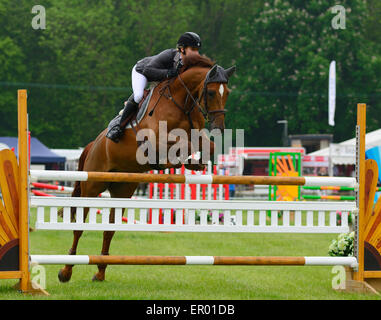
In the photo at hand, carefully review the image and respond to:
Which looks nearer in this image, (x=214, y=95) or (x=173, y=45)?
(x=214, y=95)

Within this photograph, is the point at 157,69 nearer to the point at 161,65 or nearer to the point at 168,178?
the point at 161,65

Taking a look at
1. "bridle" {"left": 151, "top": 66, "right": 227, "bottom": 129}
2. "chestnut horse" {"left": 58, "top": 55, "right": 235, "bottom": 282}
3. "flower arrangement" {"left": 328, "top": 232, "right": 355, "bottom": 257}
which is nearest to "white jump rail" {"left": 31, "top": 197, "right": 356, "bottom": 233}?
"chestnut horse" {"left": 58, "top": 55, "right": 235, "bottom": 282}

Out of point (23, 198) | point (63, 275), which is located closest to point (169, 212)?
point (23, 198)

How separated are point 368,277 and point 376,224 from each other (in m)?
0.37

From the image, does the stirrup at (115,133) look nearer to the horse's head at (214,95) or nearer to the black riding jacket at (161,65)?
the black riding jacket at (161,65)

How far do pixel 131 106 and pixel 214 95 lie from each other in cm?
115

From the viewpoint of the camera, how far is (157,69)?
5.55 metres

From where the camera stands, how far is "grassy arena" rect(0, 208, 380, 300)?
15.2ft

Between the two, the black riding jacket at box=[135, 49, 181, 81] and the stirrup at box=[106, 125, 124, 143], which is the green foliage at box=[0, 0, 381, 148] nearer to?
the stirrup at box=[106, 125, 124, 143]

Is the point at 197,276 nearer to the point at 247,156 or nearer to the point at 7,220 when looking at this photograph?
the point at 7,220

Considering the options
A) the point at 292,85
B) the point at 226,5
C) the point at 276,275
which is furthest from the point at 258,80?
the point at 276,275

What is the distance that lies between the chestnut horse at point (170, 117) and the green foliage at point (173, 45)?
26167mm

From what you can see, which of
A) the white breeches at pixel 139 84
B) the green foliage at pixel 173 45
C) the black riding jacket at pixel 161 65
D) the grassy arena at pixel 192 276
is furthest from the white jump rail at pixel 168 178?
the green foliage at pixel 173 45

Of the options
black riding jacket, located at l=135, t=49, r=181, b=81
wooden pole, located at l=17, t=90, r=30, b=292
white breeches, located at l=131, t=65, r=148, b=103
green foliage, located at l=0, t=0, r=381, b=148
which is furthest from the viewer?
green foliage, located at l=0, t=0, r=381, b=148
